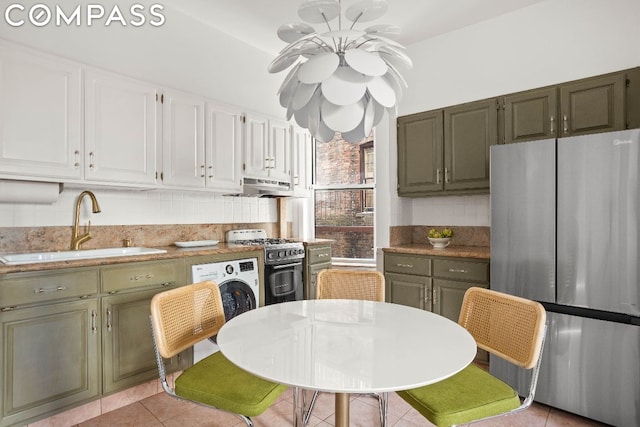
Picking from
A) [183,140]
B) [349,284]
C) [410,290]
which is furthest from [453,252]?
[183,140]

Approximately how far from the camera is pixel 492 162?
266 cm

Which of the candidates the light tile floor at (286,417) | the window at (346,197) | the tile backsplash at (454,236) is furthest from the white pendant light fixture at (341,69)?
the window at (346,197)

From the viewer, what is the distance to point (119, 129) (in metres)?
2.64

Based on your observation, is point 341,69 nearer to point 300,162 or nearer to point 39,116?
point 39,116

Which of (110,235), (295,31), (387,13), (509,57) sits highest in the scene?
(387,13)

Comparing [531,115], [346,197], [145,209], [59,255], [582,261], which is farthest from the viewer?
[346,197]

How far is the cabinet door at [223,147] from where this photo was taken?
3236mm

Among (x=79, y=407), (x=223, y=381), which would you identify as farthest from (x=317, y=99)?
(x=79, y=407)

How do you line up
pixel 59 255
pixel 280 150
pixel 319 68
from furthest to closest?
pixel 280 150 → pixel 59 255 → pixel 319 68

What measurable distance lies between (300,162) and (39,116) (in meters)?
2.40

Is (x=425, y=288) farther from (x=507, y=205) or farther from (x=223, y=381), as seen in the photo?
(x=223, y=381)

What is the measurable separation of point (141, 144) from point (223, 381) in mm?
1943

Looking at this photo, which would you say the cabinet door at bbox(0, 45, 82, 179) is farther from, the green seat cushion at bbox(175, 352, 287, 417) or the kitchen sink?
the green seat cushion at bbox(175, 352, 287, 417)

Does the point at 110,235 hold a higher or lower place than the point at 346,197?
lower
